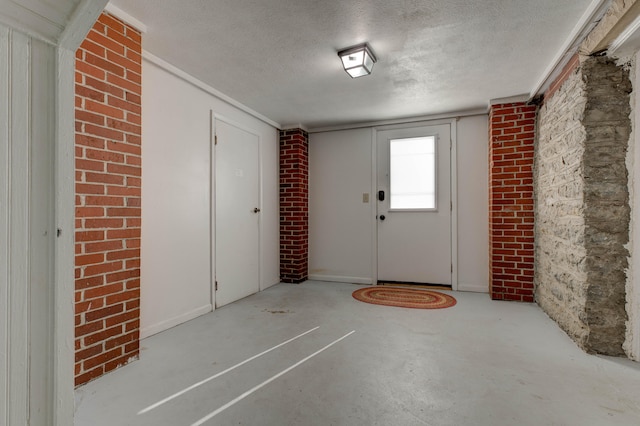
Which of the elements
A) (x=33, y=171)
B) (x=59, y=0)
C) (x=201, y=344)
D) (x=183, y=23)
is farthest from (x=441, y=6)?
(x=201, y=344)

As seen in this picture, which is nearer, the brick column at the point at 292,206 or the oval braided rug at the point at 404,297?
the oval braided rug at the point at 404,297

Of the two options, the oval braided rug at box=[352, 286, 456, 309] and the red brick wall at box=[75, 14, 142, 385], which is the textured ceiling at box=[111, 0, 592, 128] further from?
the oval braided rug at box=[352, 286, 456, 309]

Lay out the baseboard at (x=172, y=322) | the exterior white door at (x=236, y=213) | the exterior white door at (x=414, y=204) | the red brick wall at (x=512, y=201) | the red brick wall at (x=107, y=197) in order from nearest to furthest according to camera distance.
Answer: the red brick wall at (x=107, y=197)
the baseboard at (x=172, y=322)
the exterior white door at (x=236, y=213)
the red brick wall at (x=512, y=201)
the exterior white door at (x=414, y=204)

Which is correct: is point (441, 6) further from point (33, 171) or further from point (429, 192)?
point (429, 192)

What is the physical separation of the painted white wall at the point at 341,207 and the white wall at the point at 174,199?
1745 mm

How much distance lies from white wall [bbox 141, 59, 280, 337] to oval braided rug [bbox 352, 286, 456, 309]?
184cm

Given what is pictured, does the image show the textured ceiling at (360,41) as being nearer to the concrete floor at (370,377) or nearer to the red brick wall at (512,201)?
the red brick wall at (512,201)

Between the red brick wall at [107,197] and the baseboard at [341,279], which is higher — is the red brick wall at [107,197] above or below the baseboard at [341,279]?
above

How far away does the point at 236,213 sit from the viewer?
365 cm

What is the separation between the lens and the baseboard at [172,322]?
2.51 metres

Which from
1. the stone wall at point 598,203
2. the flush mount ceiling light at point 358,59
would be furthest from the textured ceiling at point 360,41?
the stone wall at point 598,203

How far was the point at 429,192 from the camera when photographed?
424cm

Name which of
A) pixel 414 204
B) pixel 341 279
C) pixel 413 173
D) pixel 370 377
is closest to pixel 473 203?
pixel 414 204

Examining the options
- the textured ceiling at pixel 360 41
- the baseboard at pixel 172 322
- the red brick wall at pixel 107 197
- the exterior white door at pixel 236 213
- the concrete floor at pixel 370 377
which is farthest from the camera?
the exterior white door at pixel 236 213
